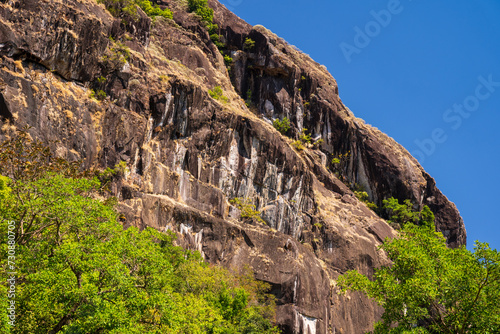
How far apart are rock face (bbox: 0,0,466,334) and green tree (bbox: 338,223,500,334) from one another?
2156 centimetres

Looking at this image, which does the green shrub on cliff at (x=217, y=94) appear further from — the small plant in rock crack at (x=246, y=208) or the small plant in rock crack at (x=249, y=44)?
the small plant in rock crack at (x=249, y=44)

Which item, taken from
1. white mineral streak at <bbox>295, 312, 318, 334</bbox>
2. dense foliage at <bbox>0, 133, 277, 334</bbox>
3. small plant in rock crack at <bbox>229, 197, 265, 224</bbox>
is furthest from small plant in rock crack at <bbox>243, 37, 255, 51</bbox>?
dense foliage at <bbox>0, 133, 277, 334</bbox>

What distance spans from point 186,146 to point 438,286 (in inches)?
1220

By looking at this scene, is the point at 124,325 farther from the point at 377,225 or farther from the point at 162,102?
the point at 377,225

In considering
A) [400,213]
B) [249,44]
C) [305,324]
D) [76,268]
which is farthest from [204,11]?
[76,268]

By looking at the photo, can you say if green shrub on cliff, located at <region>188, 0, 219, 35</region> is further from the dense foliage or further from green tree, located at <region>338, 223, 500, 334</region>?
green tree, located at <region>338, 223, 500, 334</region>

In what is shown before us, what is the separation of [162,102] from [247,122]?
1096cm

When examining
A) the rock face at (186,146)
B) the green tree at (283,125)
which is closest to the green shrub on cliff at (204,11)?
the rock face at (186,146)

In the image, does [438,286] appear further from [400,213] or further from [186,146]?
[400,213]

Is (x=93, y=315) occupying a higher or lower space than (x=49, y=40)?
lower

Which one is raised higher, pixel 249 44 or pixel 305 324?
pixel 249 44

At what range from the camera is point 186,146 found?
148 ft

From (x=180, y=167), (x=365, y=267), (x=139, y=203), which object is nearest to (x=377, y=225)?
(x=365, y=267)

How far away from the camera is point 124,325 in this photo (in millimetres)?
15188
